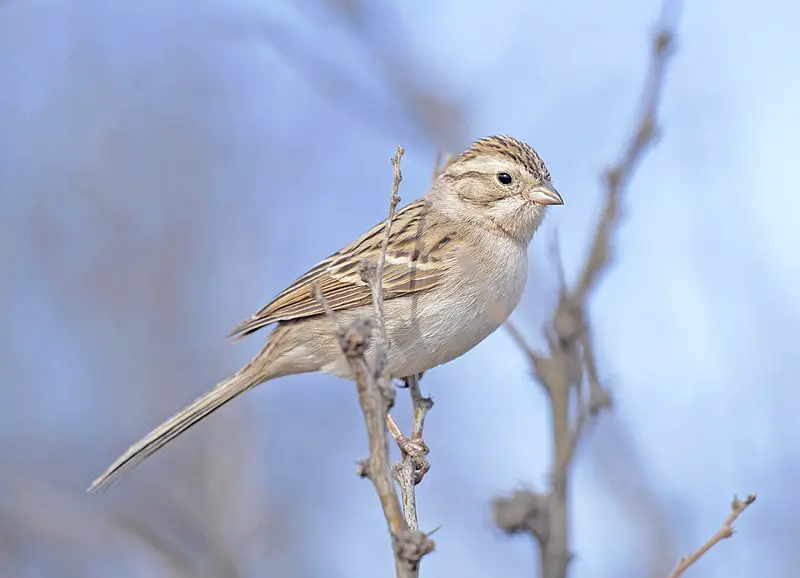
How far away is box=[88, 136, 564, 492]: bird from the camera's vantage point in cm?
519

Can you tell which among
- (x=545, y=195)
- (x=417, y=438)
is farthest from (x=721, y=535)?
(x=545, y=195)

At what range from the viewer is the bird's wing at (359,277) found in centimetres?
539

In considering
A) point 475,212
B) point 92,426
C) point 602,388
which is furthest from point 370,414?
point 92,426

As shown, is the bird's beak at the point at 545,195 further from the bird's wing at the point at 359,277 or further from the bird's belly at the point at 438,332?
the bird's belly at the point at 438,332

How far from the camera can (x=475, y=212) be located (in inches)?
227

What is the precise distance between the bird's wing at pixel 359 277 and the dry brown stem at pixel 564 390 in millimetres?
2913

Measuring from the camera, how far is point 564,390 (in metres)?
2.18

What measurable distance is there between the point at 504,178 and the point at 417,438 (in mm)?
1622

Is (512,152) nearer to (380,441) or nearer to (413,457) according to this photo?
(413,457)

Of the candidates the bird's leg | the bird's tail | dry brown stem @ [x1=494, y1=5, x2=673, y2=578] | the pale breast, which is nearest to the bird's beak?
the pale breast

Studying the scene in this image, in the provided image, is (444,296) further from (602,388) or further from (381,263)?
(602,388)

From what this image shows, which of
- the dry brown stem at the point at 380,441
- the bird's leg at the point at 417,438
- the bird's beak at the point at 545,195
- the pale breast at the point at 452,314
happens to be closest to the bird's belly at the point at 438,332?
the pale breast at the point at 452,314

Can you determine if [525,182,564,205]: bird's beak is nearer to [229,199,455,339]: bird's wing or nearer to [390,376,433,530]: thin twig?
[229,199,455,339]: bird's wing

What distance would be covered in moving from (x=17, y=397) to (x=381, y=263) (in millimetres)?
5389
